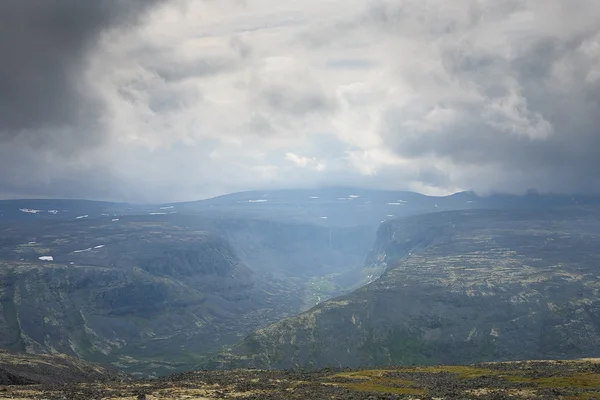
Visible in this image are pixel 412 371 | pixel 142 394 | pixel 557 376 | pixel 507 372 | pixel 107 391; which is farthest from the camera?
pixel 412 371

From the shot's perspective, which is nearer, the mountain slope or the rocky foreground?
the mountain slope

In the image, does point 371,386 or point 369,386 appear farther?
point 371,386

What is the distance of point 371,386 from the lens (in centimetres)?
12550

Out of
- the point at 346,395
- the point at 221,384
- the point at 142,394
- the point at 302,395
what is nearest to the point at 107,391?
the point at 142,394

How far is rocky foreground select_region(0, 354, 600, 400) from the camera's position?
104 m

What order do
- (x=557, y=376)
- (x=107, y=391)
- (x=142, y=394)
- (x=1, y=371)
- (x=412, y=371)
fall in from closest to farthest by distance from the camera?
1. (x=142, y=394)
2. (x=107, y=391)
3. (x=557, y=376)
4. (x=412, y=371)
5. (x=1, y=371)

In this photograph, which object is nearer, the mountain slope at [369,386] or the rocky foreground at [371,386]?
the mountain slope at [369,386]

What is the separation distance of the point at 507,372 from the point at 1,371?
16066cm

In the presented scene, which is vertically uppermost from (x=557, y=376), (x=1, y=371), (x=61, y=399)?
(x=61, y=399)

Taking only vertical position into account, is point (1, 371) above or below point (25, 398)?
below

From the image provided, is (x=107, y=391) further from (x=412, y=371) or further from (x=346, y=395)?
(x=412, y=371)

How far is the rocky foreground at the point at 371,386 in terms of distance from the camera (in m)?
104

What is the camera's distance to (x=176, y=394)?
10456cm

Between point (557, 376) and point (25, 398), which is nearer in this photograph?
point (25, 398)
